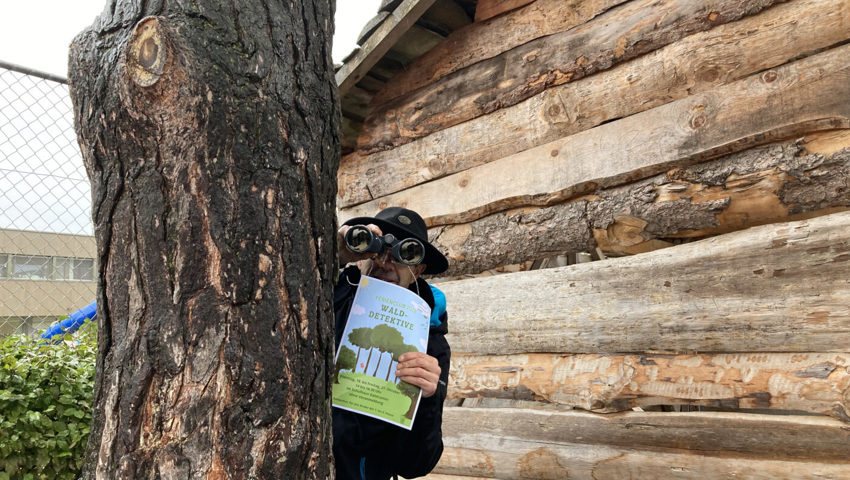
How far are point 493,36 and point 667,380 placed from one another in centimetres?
233

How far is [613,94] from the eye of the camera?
3.21 m

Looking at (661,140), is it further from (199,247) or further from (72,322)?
(72,322)

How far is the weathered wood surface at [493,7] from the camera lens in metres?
3.76

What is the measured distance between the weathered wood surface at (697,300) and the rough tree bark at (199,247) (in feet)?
6.23

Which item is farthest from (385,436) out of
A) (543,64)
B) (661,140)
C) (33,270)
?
(33,270)

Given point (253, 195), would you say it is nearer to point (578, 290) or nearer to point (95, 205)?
point (95, 205)

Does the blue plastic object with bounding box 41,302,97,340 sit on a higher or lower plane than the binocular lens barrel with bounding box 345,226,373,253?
lower

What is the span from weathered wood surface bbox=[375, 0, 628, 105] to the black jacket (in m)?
2.11

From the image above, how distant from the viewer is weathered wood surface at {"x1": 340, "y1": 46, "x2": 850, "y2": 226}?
2.49 meters

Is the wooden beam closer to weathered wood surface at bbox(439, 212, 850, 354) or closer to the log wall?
the log wall

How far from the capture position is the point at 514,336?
3357mm

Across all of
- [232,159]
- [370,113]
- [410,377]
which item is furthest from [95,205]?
[370,113]

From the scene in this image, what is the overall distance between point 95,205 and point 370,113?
3.25 metres

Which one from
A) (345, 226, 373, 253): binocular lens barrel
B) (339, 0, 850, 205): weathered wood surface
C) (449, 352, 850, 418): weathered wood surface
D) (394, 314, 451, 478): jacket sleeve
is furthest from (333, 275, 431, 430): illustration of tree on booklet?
(339, 0, 850, 205): weathered wood surface
